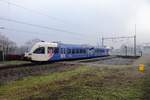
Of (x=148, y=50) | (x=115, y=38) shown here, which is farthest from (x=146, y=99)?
(x=148, y=50)

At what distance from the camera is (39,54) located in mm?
27984

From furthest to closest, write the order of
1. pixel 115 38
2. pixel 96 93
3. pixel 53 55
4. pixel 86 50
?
1. pixel 115 38
2. pixel 86 50
3. pixel 53 55
4. pixel 96 93

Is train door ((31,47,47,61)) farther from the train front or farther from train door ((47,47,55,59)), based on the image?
train door ((47,47,55,59))

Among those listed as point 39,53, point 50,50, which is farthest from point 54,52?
point 39,53

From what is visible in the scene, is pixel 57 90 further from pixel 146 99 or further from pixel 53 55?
pixel 53 55

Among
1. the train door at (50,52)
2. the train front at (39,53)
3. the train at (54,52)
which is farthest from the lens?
the train door at (50,52)

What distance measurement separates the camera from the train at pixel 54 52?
91.7 ft

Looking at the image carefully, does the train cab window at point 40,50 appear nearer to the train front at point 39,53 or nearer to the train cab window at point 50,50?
the train front at point 39,53

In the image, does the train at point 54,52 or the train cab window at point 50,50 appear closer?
the train at point 54,52

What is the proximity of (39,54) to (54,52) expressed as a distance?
326 cm

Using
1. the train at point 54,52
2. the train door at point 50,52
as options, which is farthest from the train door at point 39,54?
the train door at point 50,52

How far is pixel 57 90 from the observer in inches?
391

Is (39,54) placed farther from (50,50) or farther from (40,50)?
(50,50)

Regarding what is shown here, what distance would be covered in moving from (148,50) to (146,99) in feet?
451
